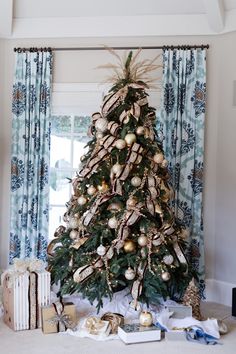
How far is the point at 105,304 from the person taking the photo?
384 cm

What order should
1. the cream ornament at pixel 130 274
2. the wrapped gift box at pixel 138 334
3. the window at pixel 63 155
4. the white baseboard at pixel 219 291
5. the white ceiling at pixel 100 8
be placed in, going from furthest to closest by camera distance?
the window at pixel 63 155 < the white ceiling at pixel 100 8 < the white baseboard at pixel 219 291 < the cream ornament at pixel 130 274 < the wrapped gift box at pixel 138 334

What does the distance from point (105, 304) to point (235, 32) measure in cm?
273

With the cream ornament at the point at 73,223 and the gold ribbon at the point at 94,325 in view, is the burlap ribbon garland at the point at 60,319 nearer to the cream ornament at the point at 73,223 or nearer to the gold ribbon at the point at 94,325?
the gold ribbon at the point at 94,325

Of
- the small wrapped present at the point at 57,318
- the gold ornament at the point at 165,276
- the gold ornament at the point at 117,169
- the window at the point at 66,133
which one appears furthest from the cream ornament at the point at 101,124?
the small wrapped present at the point at 57,318

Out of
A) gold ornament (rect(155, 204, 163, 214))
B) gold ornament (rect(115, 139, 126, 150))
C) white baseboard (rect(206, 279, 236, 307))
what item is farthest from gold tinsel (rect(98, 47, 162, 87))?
white baseboard (rect(206, 279, 236, 307))

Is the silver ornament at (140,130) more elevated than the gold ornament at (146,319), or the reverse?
the silver ornament at (140,130)

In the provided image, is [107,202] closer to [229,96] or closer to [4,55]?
[229,96]

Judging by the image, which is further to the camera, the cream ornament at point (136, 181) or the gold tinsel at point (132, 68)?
the gold tinsel at point (132, 68)

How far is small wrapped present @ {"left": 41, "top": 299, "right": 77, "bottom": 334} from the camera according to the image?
11.2 ft

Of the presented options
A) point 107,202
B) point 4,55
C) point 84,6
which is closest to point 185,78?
point 84,6

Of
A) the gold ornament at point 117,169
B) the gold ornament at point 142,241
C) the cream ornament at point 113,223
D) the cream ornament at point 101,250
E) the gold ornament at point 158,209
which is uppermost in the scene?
the gold ornament at point 117,169

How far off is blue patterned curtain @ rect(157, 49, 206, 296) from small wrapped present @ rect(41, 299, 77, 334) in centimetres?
148

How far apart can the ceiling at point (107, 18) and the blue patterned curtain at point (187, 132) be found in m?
0.29

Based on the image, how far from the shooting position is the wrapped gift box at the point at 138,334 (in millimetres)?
3285
